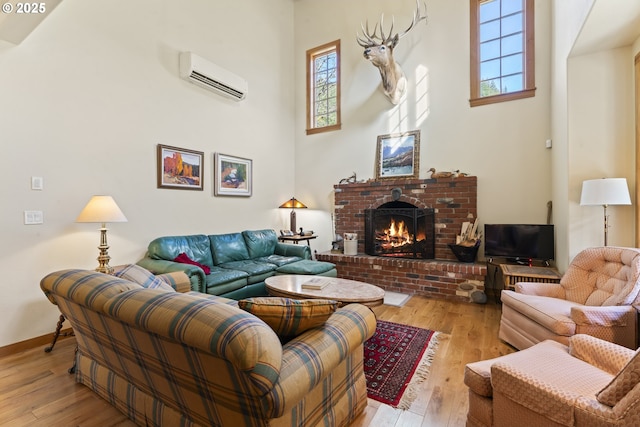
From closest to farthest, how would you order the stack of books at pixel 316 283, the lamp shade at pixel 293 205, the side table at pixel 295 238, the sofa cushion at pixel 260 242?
1. the stack of books at pixel 316 283
2. the sofa cushion at pixel 260 242
3. the side table at pixel 295 238
4. the lamp shade at pixel 293 205

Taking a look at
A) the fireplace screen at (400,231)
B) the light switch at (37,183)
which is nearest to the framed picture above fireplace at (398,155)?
the fireplace screen at (400,231)

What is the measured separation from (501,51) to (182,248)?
4.80 m

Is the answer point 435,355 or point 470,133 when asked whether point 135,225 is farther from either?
point 470,133

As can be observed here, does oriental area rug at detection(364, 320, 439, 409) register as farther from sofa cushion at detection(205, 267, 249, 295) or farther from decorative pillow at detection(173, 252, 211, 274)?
decorative pillow at detection(173, 252, 211, 274)

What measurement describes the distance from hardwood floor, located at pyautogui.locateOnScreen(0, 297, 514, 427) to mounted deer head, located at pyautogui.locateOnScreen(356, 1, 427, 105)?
3.37 metres

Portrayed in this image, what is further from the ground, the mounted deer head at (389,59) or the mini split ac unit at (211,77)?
the mounted deer head at (389,59)

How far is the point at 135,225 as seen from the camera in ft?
11.0

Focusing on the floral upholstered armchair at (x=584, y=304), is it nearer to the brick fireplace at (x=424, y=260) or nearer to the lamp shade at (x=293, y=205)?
the brick fireplace at (x=424, y=260)

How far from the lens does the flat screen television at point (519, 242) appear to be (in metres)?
3.48

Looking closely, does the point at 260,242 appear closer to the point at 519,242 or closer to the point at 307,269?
the point at 307,269

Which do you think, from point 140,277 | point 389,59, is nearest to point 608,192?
point 389,59

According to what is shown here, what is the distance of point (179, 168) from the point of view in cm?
378

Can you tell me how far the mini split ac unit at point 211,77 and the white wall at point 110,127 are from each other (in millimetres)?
111

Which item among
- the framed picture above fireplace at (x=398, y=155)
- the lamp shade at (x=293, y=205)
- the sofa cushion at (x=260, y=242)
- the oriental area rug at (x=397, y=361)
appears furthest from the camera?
the lamp shade at (x=293, y=205)
